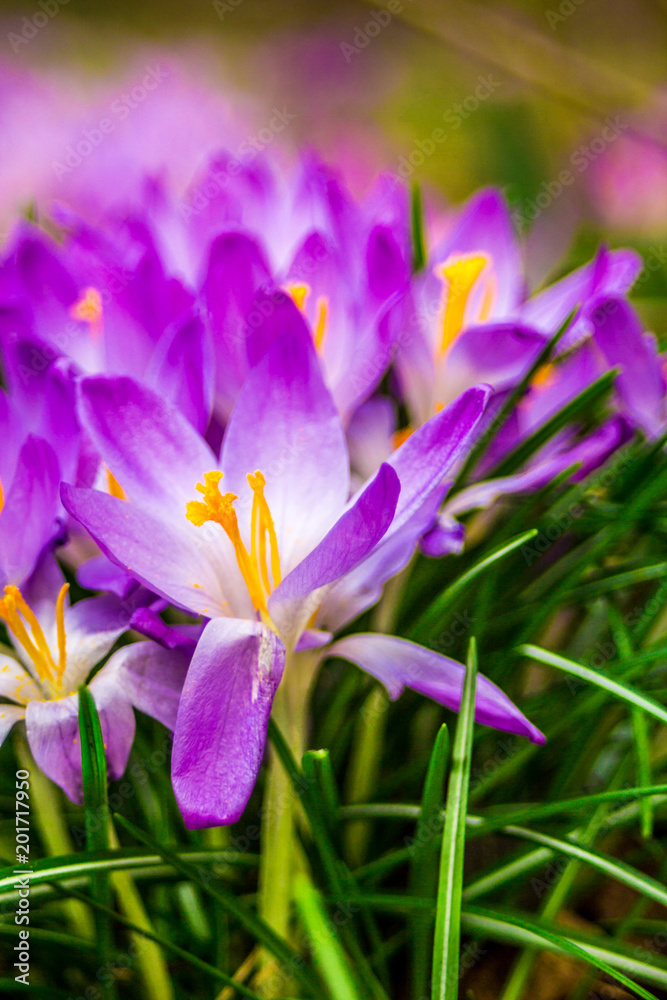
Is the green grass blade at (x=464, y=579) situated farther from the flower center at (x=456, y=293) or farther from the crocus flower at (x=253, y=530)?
the flower center at (x=456, y=293)

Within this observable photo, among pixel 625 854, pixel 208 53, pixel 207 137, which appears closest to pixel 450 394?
pixel 625 854

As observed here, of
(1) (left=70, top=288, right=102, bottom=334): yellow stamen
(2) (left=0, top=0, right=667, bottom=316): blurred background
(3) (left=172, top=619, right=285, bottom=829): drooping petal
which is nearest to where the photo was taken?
(3) (left=172, top=619, right=285, bottom=829): drooping petal

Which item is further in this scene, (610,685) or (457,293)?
(457,293)

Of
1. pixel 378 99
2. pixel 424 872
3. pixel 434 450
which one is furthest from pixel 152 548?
A: pixel 378 99

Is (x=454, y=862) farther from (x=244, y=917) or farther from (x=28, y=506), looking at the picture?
(x=28, y=506)

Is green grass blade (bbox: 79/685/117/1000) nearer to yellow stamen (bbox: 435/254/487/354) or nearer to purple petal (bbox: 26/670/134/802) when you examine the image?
purple petal (bbox: 26/670/134/802)

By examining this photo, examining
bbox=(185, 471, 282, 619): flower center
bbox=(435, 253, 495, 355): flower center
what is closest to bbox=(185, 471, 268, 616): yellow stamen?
bbox=(185, 471, 282, 619): flower center
